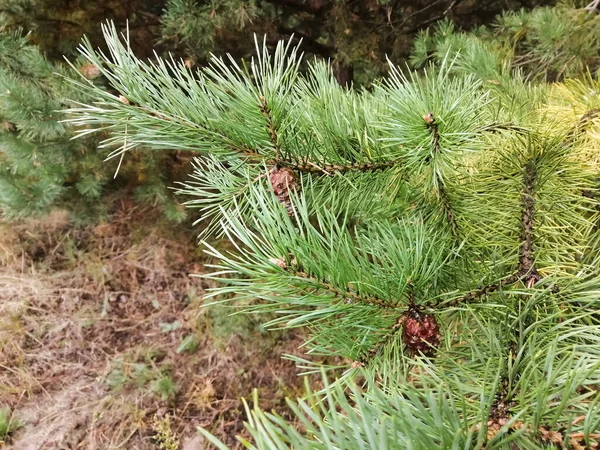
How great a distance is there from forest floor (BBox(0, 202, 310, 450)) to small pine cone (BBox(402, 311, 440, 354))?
1.48 m

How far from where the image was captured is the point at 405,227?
0.50 m

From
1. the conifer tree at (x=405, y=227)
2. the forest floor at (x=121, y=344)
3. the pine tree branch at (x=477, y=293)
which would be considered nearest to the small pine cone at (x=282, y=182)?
the conifer tree at (x=405, y=227)

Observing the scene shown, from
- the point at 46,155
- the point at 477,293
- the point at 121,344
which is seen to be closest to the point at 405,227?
the point at 477,293

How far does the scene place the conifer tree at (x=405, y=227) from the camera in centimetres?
40

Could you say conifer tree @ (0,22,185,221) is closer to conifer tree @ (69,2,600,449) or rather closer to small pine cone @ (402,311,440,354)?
conifer tree @ (69,2,600,449)

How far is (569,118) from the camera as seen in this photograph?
2.25ft

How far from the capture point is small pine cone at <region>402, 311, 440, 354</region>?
0.45 meters

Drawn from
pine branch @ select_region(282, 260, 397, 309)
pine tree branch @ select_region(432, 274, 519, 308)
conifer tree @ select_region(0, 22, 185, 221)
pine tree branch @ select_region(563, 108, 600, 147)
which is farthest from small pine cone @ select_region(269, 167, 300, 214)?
conifer tree @ select_region(0, 22, 185, 221)

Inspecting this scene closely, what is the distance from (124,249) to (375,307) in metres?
2.06

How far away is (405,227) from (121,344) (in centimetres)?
185

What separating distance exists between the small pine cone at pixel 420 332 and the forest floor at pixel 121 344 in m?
1.48

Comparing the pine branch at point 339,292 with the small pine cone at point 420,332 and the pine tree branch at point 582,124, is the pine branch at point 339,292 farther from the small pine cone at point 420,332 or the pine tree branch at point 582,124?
the pine tree branch at point 582,124

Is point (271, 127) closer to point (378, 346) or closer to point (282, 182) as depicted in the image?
point (282, 182)

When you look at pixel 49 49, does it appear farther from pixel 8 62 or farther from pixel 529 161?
pixel 529 161
